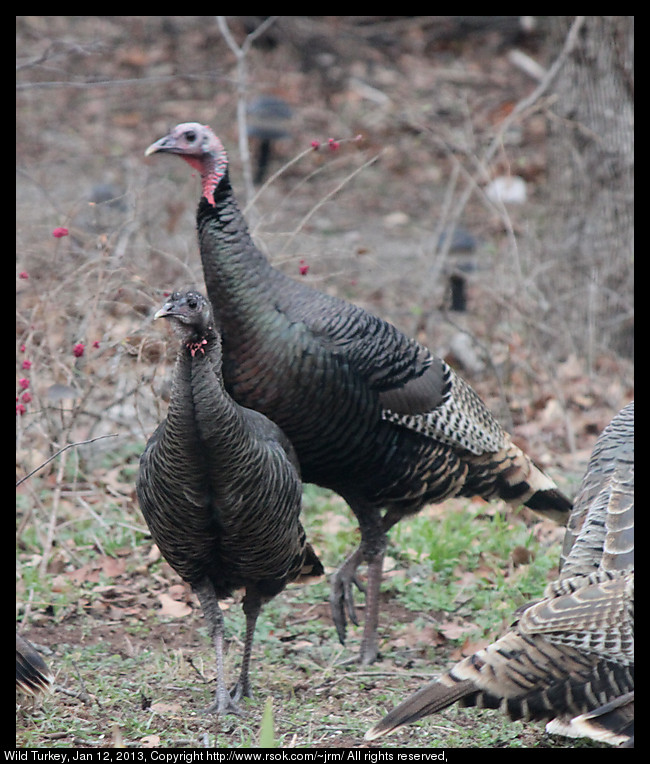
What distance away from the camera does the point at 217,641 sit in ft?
11.9

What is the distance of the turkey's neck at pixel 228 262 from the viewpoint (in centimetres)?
394

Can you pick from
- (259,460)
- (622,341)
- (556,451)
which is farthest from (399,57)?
(259,460)

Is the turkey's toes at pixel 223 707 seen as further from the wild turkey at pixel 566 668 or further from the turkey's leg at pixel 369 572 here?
the turkey's leg at pixel 369 572

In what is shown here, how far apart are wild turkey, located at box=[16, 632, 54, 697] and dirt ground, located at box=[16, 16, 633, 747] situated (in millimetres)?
782

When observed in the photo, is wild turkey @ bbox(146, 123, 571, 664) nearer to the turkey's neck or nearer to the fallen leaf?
the turkey's neck

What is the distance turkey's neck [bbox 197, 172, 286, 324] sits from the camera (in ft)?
12.9

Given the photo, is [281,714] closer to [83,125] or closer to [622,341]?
[622,341]

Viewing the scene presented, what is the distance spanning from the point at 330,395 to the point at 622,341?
3.96 meters

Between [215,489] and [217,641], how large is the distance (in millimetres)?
713

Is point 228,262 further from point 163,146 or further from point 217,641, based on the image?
point 217,641

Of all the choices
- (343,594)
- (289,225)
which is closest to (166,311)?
(343,594)

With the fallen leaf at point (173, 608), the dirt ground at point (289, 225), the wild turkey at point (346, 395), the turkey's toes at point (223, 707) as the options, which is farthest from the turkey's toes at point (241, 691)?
the fallen leaf at point (173, 608)

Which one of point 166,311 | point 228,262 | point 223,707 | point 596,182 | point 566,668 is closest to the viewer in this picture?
point 566,668

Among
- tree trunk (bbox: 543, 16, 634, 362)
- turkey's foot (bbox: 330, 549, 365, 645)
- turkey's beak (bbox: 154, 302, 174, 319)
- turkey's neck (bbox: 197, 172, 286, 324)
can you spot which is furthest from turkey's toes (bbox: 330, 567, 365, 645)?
tree trunk (bbox: 543, 16, 634, 362)
